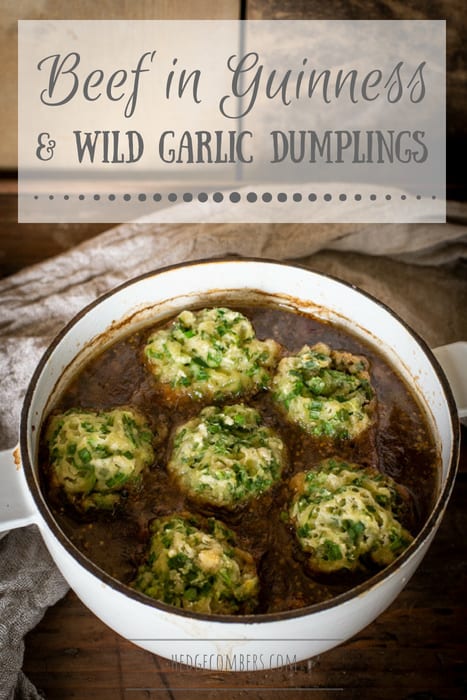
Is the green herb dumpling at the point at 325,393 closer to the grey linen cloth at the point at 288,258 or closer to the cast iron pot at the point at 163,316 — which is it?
the cast iron pot at the point at 163,316

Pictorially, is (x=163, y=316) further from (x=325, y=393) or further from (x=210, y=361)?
(x=325, y=393)

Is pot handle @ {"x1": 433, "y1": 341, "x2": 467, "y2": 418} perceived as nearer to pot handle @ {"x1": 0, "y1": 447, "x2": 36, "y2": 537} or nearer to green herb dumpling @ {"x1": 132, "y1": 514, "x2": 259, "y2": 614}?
green herb dumpling @ {"x1": 132, "y1": 514, "x2": 259, "y2": 614}

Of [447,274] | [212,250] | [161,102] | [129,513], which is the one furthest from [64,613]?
[161,102]

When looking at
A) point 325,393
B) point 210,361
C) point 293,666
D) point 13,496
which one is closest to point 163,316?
point 210,361

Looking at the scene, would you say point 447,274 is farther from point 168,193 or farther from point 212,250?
point 168,193
